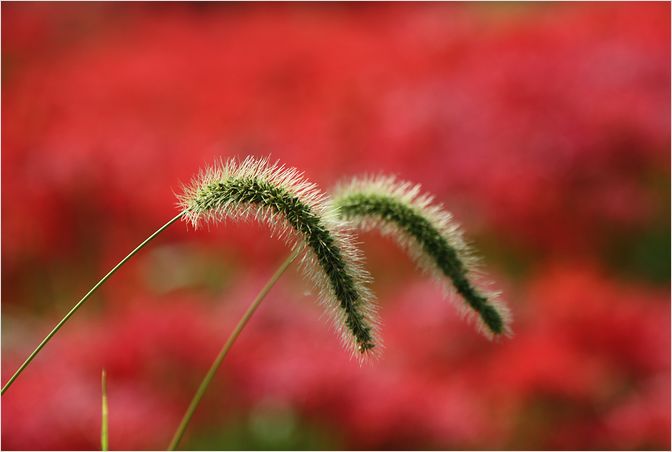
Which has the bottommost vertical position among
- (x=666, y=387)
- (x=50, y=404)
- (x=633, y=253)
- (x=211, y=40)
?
(x=50, y=404)

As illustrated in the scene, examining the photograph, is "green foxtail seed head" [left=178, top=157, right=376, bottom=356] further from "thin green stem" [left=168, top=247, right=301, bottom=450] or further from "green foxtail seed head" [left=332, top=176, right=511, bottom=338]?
"green foxtail seed head" [left=332, top=176, right=511, bottom=338]

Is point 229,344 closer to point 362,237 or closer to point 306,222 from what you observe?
point 306,222

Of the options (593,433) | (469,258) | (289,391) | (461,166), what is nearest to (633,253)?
(461,166)

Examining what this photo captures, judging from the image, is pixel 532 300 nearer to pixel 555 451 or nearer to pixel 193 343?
pixel 555 451

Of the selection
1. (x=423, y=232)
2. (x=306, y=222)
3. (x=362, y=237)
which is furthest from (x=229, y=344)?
(x=362, y=237)

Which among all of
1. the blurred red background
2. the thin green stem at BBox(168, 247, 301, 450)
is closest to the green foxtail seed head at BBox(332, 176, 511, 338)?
the thin green stem at BBox(168, 247, 301, 450)

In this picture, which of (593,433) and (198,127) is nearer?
(593,433)
